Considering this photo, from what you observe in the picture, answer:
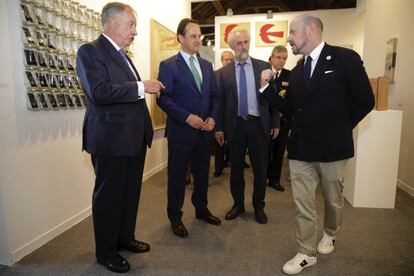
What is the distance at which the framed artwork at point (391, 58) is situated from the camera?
3867 millimetres

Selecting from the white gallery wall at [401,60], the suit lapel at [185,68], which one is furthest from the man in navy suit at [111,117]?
the white gallery wall at [401,60]

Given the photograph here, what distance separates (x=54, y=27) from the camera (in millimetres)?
2283

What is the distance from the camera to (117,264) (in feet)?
6.30

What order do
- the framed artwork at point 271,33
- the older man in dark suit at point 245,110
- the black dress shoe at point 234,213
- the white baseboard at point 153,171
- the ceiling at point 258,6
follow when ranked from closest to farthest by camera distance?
the older man in dark suit at point 245,110, the black dress shoe at point 234,213, the white baseboard at point 153,171, the framed artwork at point 271,33, the ceiling at point 258,6

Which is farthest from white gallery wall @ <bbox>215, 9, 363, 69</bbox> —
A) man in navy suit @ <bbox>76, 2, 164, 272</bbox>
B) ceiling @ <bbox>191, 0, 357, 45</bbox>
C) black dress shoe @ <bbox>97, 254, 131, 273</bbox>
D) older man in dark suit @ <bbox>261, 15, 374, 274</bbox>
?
black dress shoe @ <bbox>97, 254, 131, 273</bbox>

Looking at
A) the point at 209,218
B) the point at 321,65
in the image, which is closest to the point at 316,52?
the point at 321,65

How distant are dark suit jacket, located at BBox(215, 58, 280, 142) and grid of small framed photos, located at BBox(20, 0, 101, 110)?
1.18m

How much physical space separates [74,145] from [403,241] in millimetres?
2648

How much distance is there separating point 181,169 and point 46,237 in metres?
1.10

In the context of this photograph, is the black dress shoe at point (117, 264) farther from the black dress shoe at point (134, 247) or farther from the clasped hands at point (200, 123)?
the clasped hands at point (200, 123)

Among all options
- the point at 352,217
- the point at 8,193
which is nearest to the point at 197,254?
the point at 8,193

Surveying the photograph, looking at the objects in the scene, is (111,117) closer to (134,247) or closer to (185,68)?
(185,68)

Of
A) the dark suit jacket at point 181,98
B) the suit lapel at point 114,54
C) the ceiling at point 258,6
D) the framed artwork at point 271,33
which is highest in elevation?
the ceiling at point 258,6

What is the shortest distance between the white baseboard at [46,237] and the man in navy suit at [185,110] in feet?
2.73
